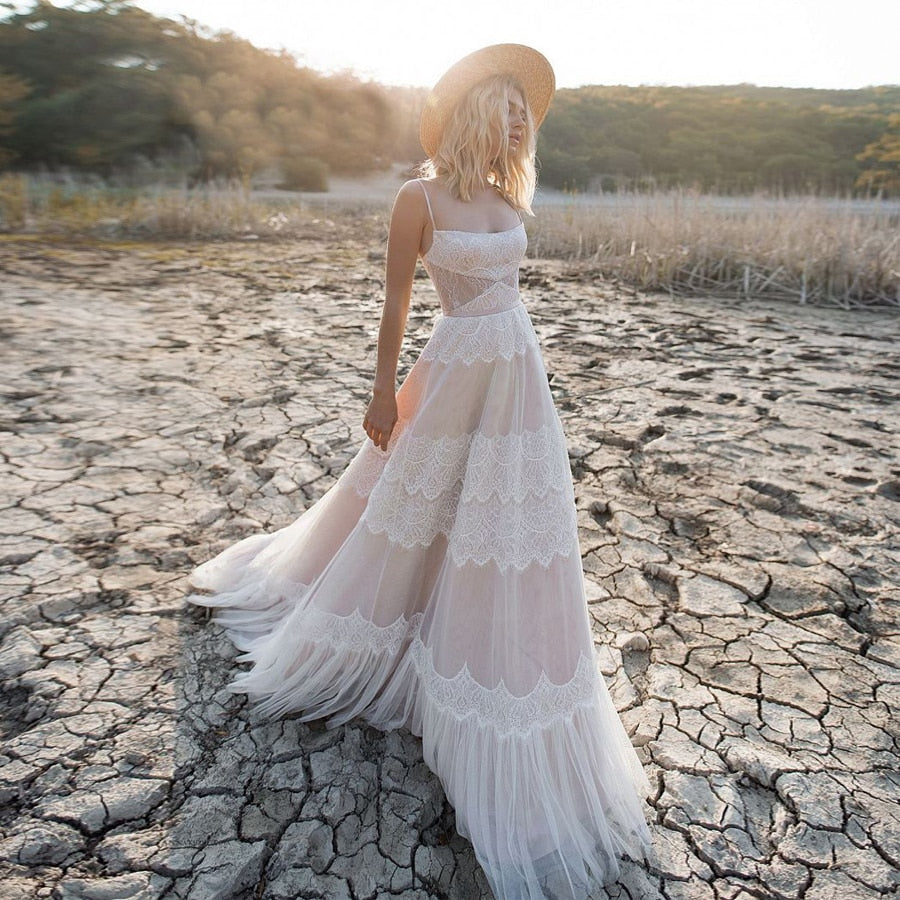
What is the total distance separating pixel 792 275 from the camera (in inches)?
264

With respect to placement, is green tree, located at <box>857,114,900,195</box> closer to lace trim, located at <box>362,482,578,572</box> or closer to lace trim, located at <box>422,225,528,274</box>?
lace trim, located at <box>422,225,528,274</box>

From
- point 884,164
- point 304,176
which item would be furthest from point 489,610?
point 884,164

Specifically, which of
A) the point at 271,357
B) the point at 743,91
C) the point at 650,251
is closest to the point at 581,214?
the point at 650,251

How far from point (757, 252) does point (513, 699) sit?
21.8ft

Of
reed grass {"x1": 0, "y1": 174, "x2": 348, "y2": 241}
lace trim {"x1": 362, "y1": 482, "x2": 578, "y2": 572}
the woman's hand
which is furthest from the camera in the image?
reed grass {"x1": 0, "y1": 174, "x2": 348, "y2": 241}

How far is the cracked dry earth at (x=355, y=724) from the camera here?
4.92ft

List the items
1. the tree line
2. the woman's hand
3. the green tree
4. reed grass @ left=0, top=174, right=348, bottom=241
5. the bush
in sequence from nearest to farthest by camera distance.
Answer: the woman's hand
reed grass @ left=0, top=174, right=348, bottom=241
the tree line
the green tree
the bush

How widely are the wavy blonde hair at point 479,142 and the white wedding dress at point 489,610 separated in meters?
0.13

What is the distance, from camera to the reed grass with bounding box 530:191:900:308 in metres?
6.40

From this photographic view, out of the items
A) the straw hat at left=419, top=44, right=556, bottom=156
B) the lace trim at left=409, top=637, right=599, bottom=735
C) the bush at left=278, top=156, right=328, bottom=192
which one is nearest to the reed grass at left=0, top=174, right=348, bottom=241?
the straw hat at left=419, top=44, right=556, bottom=156

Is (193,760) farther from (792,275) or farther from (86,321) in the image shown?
(792,275)

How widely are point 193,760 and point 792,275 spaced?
6.81m

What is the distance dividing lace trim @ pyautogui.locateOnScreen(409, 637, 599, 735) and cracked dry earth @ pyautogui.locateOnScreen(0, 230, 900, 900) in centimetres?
26

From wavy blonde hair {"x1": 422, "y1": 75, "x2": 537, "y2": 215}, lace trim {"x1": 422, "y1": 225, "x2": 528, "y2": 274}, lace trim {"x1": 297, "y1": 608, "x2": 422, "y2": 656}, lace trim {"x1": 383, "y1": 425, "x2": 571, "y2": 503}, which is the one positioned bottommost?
lace trim {"x1": 297, "y1": 608, "x2": 422, "y2": 656}
